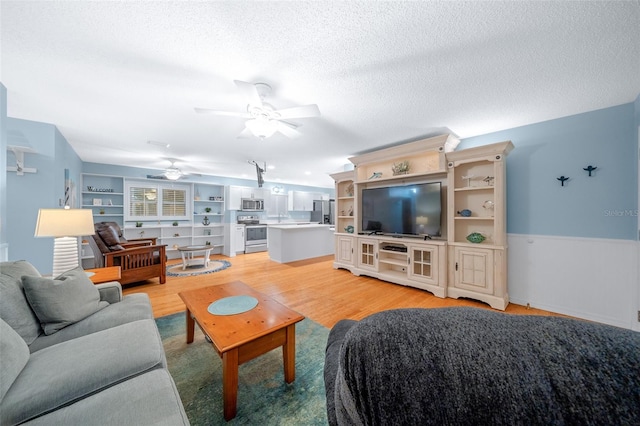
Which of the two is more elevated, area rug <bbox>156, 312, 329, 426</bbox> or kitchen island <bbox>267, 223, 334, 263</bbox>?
kitchen island <bbox>267, 223, 334, 263</bbox>

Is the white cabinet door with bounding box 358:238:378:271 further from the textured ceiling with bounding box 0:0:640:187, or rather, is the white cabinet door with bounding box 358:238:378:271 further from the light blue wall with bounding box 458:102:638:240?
the textured ceiling with bounding box 0:0:640:187

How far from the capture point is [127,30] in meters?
1.49

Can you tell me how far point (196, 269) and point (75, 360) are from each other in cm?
414

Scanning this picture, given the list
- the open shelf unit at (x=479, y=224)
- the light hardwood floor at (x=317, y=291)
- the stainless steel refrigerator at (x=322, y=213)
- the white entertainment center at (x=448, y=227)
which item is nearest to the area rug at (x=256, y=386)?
the light hardwood floor at (x=317, y=291)

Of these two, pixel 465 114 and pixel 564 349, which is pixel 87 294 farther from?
pixel 465 114

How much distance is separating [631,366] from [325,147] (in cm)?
400

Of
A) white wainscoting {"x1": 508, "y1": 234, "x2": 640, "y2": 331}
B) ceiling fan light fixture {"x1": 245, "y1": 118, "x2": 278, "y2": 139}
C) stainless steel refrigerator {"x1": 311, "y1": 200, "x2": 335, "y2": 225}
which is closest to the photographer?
ceiling fan light fixture {"x1": 245, "y1": 118, "x2": 278, "y2": 139}

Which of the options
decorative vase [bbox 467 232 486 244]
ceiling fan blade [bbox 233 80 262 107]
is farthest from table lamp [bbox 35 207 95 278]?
decorative vase [bbox 467 232 486 244]

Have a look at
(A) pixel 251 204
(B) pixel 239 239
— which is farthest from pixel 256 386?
(A) pixel 251 204

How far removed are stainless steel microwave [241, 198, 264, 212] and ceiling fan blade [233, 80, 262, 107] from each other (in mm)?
5452

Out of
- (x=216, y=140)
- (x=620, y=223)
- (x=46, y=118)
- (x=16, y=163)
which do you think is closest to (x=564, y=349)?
(x=620, y=223)

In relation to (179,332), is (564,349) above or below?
above

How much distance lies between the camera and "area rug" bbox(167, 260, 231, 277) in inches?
179

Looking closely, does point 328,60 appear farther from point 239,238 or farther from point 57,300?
point 239,238
